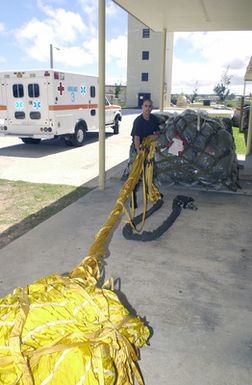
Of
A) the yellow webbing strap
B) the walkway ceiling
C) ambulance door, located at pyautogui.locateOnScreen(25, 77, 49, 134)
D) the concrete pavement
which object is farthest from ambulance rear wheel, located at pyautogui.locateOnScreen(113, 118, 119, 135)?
the concrete pavement

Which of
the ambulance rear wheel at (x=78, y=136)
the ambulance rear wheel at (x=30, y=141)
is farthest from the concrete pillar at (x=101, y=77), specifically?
the ambulance rear wheel at (x=30, y=141)

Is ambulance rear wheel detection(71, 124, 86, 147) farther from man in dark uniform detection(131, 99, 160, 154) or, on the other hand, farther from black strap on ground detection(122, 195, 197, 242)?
black strap on ground detection(122, 195, 197, 242)

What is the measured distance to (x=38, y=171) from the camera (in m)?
9.77

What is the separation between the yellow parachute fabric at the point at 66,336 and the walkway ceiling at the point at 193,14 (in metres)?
7.68

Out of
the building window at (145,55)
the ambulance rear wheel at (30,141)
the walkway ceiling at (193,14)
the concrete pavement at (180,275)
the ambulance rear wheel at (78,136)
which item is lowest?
the concrete pavement at (180,275)

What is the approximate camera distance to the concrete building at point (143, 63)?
54438mm

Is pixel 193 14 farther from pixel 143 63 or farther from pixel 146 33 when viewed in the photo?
pixel 146 33

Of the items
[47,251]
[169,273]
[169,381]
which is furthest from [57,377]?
[47,251]

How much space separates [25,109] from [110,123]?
568 cm

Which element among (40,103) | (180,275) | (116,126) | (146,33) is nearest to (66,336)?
(180,275)

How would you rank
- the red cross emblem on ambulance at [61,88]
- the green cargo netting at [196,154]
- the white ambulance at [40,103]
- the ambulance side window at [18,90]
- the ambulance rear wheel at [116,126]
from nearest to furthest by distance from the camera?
the green cargo netting at [196,154] → the white ambulance at [40,103] → the red cross emblem on ambulance at [61,88] → the ambulance side window at [18,90] → the ambulance rear wheel at [116,126]

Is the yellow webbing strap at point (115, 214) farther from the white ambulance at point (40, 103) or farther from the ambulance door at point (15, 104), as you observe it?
the ambulance door at point (15, 104)

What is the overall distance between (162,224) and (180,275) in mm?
1574

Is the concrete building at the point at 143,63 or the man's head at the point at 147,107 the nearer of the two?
the man's head at the point at 147,107
